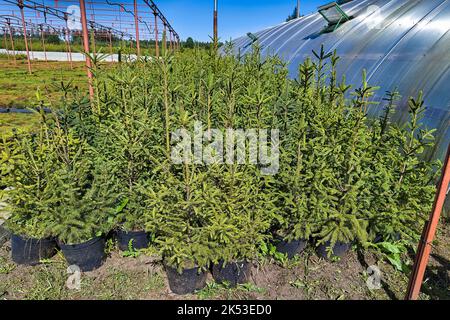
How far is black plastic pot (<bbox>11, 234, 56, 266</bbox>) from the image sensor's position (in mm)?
3057

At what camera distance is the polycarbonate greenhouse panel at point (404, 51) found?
400cm

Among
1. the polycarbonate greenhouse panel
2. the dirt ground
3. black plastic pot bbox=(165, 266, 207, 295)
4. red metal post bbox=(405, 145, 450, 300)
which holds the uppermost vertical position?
the polycarbonate greenhouse panel

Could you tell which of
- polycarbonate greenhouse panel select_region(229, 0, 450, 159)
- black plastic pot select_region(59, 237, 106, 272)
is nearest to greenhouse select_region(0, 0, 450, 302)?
black plastic pot select_region(59, 237, 106, 272)

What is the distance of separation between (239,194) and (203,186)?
0.34 meters

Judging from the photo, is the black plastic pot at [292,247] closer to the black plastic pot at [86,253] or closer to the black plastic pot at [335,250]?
the black plastic pot at [335,250]

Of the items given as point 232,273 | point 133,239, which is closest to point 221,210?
point 232,273

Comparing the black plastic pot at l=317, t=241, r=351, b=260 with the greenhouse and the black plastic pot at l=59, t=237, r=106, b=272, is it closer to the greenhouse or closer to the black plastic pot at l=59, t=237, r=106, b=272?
the greenhouse

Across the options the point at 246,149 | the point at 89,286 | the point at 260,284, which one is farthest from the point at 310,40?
the point at 89,286

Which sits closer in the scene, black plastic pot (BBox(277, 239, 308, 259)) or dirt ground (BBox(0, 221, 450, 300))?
dirt ground (BBox(0, 221, 450, 300))

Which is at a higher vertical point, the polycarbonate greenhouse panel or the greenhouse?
the polycarbonate greenhouse panel

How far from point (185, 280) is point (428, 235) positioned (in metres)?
2.03

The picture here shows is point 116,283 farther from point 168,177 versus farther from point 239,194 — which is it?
point 239,194

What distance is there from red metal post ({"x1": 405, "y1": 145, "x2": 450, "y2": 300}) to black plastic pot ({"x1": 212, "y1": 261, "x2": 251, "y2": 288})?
1.39 m

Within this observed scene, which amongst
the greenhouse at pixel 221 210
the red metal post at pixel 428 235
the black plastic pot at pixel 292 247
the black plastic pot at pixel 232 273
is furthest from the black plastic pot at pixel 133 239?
the red metal post at pixel 428 235
